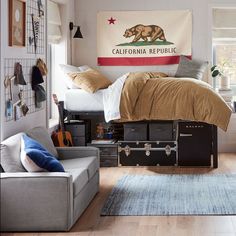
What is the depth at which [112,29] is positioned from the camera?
326 inches

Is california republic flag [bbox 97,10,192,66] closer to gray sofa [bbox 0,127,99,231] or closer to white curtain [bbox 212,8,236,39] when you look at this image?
white curtain [bbox 212,8,236,39]

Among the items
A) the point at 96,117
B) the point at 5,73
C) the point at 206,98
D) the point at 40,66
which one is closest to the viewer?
the point at 5,73

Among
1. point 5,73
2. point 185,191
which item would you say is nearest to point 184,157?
point 185,191

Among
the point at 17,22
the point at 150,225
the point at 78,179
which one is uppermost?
the point at 17,22

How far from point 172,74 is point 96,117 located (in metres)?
1.21

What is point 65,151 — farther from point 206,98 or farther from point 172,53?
point 172,53

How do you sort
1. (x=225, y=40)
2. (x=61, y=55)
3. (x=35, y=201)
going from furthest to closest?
1. (x=225, y=40)
2. (x=61, y=55)
3. (x=35, y=201)

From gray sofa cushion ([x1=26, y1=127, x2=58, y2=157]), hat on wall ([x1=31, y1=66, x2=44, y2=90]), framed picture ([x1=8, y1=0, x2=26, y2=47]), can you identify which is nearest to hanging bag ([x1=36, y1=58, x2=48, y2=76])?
hat on wall ([x1=31, y1=66, x2=44, y2=90])

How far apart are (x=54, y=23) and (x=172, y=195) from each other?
115 inches

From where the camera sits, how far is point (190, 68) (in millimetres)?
7988

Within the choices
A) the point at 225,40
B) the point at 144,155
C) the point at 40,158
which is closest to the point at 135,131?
the point at 144,155

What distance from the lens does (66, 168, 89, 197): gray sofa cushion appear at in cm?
473

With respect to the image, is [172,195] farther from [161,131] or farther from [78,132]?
[78,132]

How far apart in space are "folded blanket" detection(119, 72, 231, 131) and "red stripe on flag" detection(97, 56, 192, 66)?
1148 millimetres
